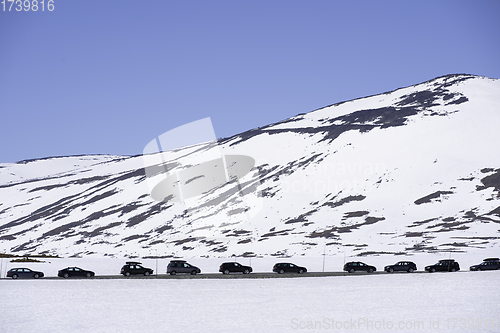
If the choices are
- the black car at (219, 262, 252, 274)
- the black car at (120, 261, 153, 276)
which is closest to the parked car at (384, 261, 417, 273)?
the black car at (219, 262, 252, 274)

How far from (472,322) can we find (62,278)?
42547mm

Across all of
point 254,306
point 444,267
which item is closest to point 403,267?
point 444,267

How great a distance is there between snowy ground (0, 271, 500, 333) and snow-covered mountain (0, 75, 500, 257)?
47.4 metres

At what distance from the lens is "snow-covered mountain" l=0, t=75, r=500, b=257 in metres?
106

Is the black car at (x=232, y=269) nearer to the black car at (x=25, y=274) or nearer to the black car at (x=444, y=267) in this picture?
the black car at (x=25, y=274)

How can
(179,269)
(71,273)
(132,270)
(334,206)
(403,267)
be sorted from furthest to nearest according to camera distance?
(334,206), (403,267), (179,269), (132,270), (71,273)

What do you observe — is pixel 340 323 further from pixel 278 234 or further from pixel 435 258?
pixel 278 234

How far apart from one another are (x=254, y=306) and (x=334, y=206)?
352 ft

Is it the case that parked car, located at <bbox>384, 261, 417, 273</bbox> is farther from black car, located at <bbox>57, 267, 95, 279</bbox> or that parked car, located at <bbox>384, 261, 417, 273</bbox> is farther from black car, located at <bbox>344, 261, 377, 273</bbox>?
black car, located at <bbox>57, 267, 95, 279</bbox>

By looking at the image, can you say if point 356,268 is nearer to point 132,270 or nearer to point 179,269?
point 179,269

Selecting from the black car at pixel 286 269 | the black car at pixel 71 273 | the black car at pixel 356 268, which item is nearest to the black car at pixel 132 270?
the black car at pixel 71 273

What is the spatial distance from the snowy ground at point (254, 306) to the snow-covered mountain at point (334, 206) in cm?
4741

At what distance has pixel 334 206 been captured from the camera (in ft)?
448

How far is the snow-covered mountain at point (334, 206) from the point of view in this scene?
105875 millimetres
